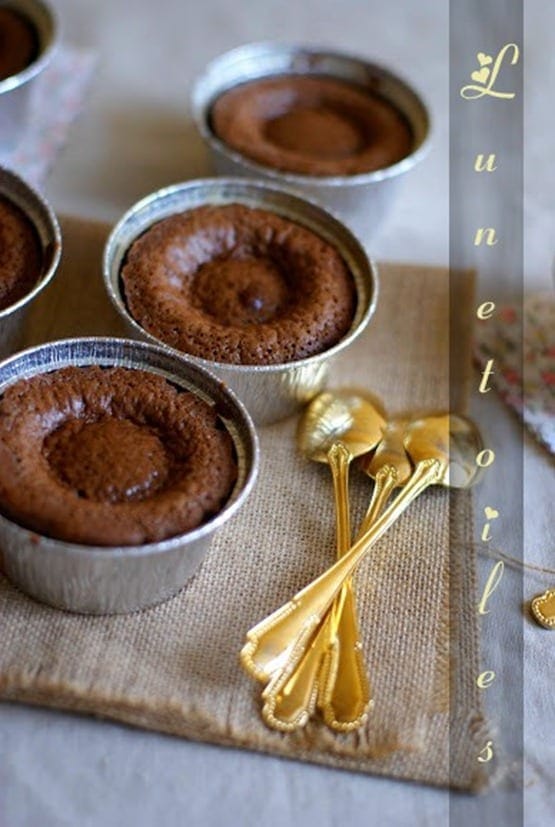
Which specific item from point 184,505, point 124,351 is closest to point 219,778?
point 184,505

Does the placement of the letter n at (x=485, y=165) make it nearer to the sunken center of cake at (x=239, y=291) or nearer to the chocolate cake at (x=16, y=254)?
the sunken center of cake at (x=239, y=291)

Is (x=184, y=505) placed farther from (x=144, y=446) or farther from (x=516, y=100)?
(x=516, y=100)

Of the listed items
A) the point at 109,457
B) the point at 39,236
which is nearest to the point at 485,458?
the point at 109,457

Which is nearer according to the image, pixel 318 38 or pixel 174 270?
pixel 174 270

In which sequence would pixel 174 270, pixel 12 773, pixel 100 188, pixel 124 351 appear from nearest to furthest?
pixel 12 773
pixel 124 351
pixel 174 270
pixel 100 188

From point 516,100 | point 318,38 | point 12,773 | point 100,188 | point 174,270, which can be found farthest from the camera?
point 318,38

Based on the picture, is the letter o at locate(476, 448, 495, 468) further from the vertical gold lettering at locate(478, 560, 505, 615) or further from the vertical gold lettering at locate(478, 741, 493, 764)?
the vertical gold lettering at locate(478, 741, 493, 764)
